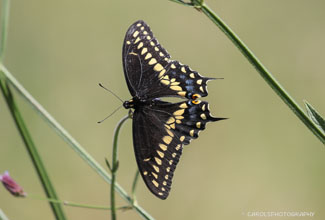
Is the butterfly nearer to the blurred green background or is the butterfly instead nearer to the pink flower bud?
the pink flower bud

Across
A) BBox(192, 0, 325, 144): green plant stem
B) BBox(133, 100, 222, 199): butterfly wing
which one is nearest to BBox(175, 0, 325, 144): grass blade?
BBox(192, 0, 325, 144): green plant stem

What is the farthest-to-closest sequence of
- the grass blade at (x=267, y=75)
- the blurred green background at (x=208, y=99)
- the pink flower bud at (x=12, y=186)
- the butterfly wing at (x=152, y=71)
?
the blurred green background at (x=208, y=99) → the butterfly wing at (x=152, y=71) → the pink flower bud at (x=12, y=186) → the grass blade at (x=267, y=75)

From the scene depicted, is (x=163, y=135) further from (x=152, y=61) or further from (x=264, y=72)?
(x=264, y=72)

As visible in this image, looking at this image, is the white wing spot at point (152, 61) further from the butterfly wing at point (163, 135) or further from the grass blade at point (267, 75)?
the grass blade at point (267, 75)

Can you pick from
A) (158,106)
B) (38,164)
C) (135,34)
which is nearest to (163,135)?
(158,106)

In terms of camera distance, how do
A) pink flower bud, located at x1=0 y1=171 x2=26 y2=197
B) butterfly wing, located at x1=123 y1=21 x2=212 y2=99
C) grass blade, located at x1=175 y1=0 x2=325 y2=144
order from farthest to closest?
butterfly wing, located at x1=123 y1=21 x2=212 y2=99, pink flower bud, located at x1=0 y1=171 x2=26 y2=197, grass blade, located at x1=175 y1=0 x2=325 y2=144

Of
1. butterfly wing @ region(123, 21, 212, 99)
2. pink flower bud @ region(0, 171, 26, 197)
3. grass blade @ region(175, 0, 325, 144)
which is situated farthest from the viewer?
butterfly wing @ region(123, 21, 212, 99)

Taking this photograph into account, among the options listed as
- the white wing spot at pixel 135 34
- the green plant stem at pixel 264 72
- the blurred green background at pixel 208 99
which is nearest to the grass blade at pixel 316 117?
the green plant stem at pixel 264 72
